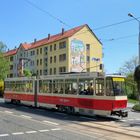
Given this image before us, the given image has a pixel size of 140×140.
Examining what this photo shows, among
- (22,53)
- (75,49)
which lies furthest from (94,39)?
(22,53)

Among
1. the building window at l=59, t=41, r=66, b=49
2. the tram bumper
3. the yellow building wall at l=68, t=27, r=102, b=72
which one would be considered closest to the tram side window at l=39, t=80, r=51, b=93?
Answer: the tram bumper

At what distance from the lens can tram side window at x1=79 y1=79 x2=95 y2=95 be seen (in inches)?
887

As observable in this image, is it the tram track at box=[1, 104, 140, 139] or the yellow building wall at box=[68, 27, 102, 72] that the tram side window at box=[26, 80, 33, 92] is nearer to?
the tram track at box=[1, 104, 140, 139]

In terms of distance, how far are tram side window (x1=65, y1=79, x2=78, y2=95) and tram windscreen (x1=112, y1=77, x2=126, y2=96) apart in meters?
3.26

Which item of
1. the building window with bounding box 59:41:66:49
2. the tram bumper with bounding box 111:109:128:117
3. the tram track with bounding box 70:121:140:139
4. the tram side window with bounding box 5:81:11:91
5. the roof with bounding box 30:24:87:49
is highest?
the roof with bounding box 30:24:87:49

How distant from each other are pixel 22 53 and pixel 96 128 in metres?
93.9

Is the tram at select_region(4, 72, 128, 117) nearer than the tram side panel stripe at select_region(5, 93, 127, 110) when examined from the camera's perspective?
No

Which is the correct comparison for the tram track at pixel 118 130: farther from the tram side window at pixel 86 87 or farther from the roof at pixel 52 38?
the roof at pixel 52 38

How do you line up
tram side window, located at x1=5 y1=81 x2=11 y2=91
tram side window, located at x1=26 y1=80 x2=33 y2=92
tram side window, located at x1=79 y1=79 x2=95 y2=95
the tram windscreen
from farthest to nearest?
tram side window, located at x1=5 y1=81 x2=11 y2=91, tram side window, located at x1=26 y1=80 x2=33 y2=92, tram side window, located at x1=79 y1=79 x2=95 y2=95, the tram windscreen

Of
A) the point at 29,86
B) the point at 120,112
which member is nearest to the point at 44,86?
the point at 29,86

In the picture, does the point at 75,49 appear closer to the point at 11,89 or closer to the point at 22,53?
the point at 22,53

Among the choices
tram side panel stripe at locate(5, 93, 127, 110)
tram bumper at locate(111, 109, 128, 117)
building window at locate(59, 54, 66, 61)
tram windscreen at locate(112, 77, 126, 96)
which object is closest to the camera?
tram side panel stripe at locate(5, 93, 127, 110)

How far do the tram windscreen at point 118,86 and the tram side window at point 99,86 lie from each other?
2.45ft

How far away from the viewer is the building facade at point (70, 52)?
8050 cm
